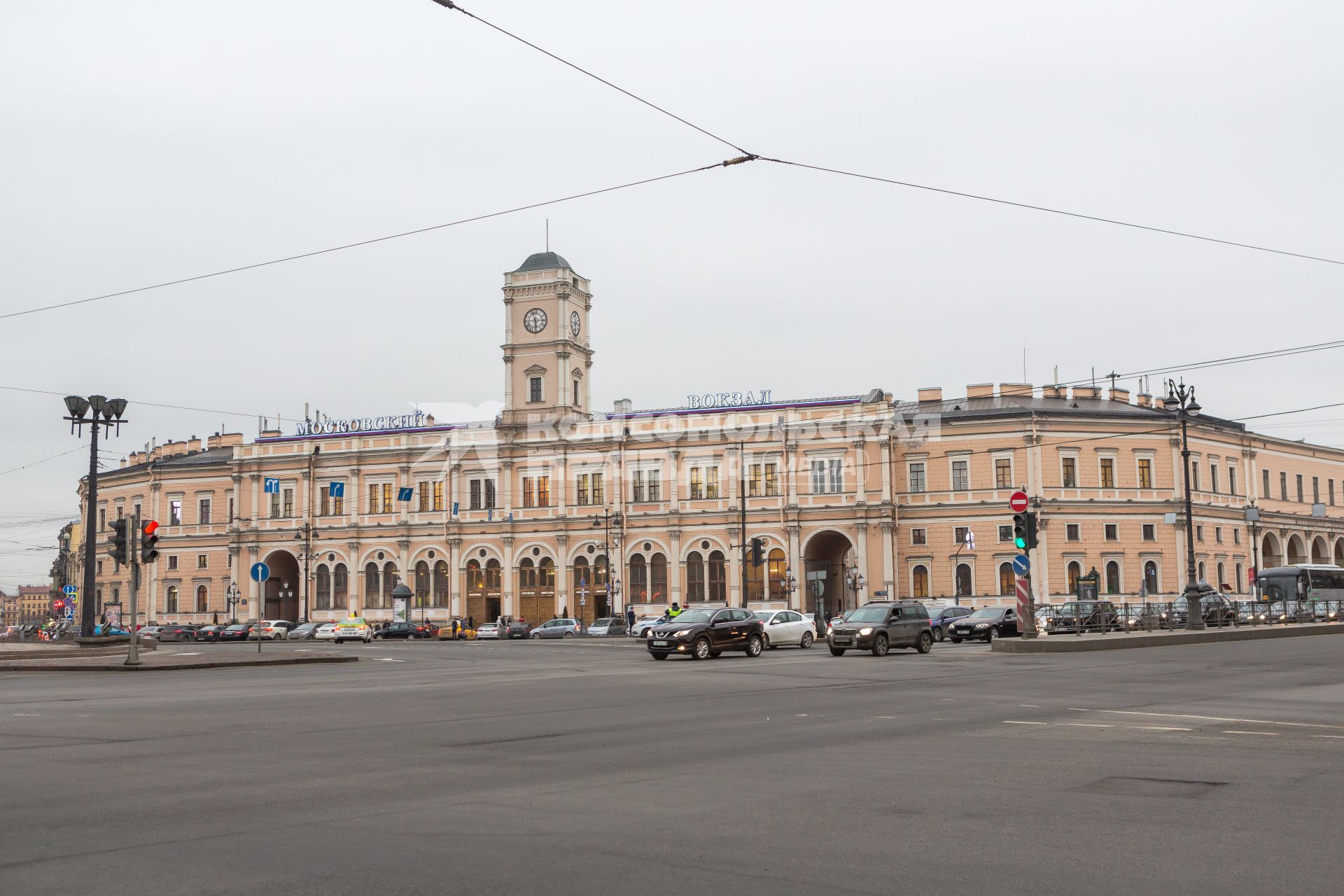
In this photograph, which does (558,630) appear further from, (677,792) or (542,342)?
(677,792)

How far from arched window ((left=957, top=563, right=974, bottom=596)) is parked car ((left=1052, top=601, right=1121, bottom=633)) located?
30951mm

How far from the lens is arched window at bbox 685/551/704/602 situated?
78188mm

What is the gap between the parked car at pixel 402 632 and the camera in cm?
6975

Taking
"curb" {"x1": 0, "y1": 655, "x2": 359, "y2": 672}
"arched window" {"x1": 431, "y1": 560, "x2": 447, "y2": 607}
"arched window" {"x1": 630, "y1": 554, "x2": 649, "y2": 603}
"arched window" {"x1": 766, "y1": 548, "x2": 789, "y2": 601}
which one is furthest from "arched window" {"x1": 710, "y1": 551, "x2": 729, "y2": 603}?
"curb" {"x1": 0, "y1": 655, "x2": 359, "y2": 672}

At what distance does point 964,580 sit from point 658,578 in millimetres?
19462

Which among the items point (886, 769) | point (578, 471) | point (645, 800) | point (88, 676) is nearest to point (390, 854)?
point (645, 800)

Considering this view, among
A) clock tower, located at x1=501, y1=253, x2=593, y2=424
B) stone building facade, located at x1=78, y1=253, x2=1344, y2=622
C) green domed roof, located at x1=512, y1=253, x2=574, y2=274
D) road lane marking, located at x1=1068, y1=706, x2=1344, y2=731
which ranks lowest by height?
road lane marking, located at x1=1068, y1=706, x2=1344, y2=731

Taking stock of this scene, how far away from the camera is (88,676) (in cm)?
2738

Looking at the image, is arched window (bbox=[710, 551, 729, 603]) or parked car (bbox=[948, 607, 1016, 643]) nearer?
parked car (bbox=[948, 607, 1016, 643])

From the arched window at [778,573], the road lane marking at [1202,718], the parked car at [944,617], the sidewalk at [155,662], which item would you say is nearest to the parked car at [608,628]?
the arched window at [778,573]

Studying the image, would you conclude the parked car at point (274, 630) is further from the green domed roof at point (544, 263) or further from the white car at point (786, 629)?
the white car at point (786, 629)

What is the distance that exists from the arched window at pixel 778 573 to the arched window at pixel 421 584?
80.8ft

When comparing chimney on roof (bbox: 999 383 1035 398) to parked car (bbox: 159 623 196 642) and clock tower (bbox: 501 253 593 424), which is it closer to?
clock tower (bbox: 501 253 593 424)

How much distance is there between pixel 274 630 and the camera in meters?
75.6
